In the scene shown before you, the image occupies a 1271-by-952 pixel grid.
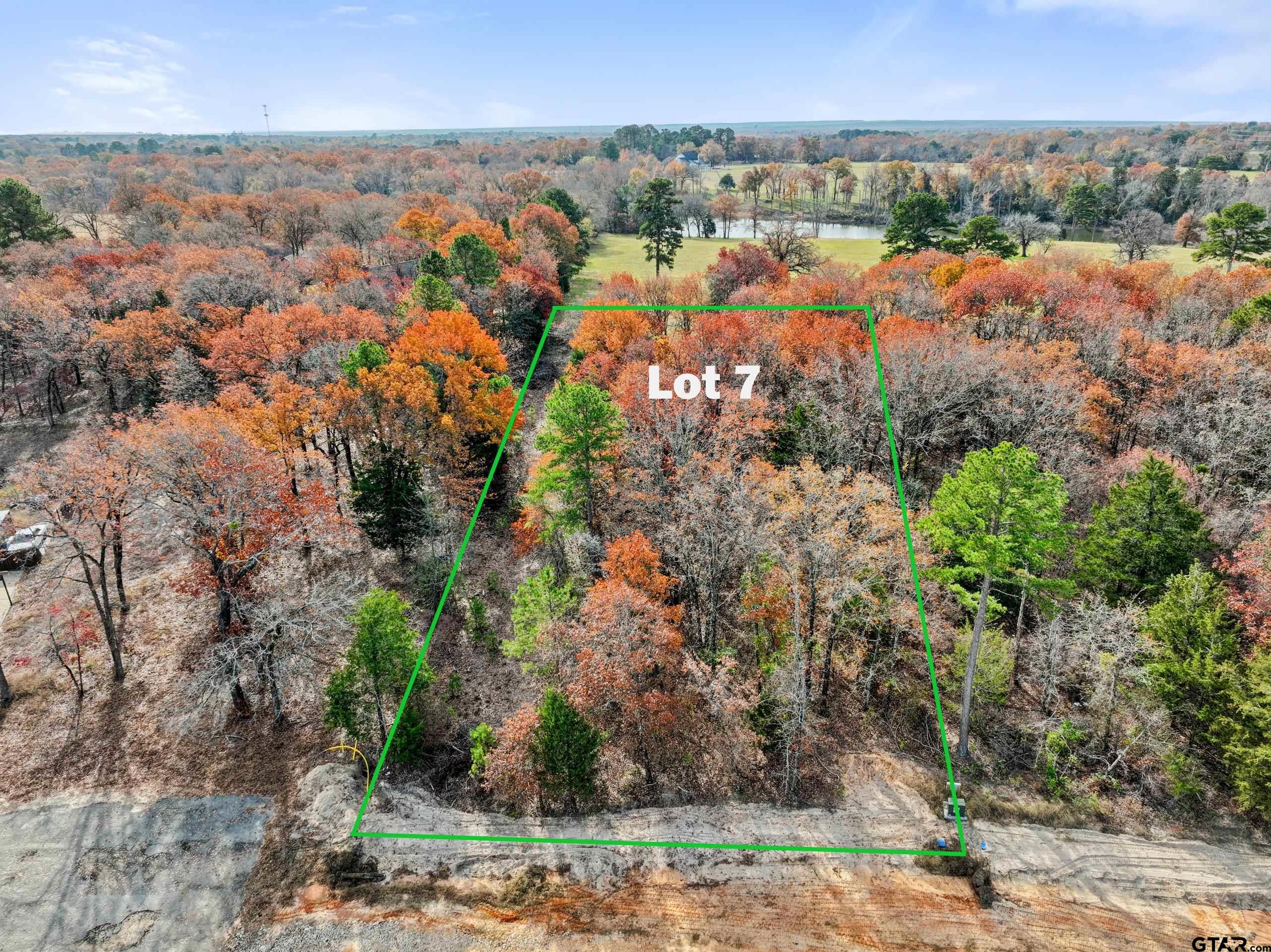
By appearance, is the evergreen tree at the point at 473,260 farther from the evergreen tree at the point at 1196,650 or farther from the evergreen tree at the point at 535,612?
the evergreen tree at the point at 1196,650

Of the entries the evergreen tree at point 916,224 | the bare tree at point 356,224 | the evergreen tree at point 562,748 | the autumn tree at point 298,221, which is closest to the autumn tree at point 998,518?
the evergreen tree at point 562,748

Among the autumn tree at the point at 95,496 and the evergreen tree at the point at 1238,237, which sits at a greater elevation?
the evergreen tree at the point at 1238,237

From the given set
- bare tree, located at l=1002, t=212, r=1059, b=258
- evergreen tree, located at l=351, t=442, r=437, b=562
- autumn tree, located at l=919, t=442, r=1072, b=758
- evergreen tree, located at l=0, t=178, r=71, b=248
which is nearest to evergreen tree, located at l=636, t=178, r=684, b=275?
bare tree, located at l=1002, t=212, r=1059, b=258

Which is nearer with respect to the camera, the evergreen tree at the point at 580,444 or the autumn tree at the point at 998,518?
the autumn tree at the point at 998,518

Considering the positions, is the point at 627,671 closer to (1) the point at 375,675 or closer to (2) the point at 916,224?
(1) the point at 375,675

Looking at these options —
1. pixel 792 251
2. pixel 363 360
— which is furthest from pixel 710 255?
pixel 363 360
